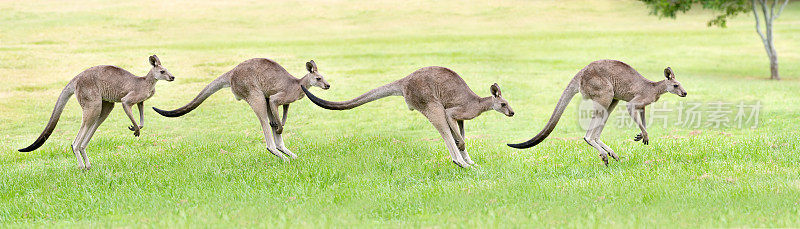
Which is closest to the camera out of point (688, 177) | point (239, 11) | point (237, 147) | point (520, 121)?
point (688, 177)

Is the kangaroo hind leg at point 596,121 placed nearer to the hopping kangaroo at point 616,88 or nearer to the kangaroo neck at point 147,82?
the hopping kangaroo at point 616,88

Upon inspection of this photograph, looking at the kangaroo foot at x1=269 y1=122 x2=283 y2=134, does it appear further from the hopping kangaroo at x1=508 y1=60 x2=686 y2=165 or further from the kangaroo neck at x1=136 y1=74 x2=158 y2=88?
the hopping kangaroo at x1=508 y1=60 x2=686 y2=165

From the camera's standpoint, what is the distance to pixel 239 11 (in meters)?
56.9

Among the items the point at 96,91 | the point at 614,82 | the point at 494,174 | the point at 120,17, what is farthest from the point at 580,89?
the point at 120,17

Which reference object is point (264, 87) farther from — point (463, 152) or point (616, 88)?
point (616, 88)

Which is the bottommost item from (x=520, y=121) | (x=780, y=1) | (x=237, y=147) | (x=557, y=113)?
(x=780, y=1)

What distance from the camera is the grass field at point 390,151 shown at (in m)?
8.56

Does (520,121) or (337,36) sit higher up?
(520,121)

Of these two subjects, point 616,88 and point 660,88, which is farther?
point 616,88

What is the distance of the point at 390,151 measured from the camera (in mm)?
12656

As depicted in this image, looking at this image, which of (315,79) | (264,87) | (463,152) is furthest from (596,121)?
(264,87)

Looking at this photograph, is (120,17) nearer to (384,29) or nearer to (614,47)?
(384,29)

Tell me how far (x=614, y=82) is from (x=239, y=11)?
50.8 meters

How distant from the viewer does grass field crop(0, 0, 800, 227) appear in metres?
8.56
